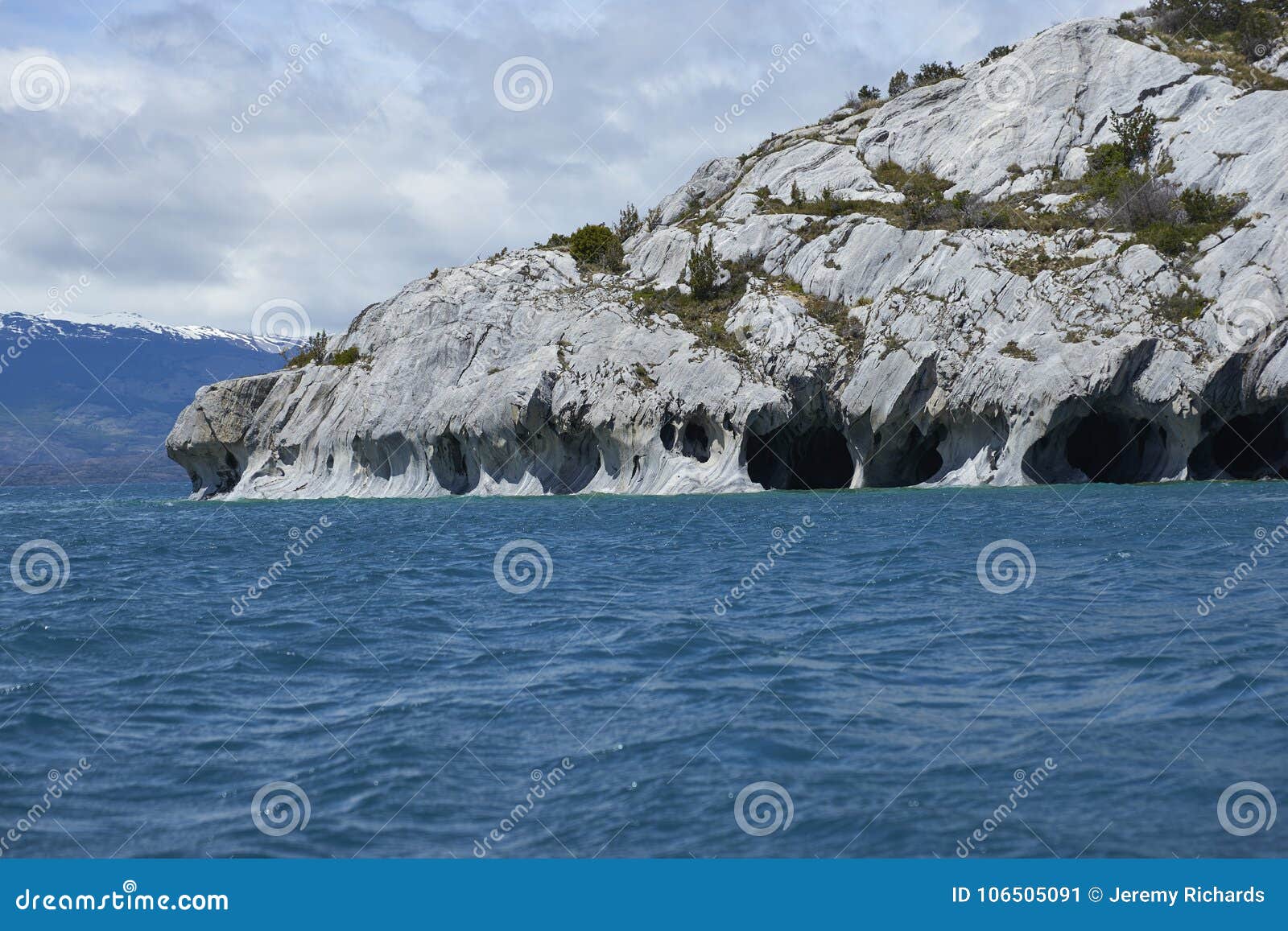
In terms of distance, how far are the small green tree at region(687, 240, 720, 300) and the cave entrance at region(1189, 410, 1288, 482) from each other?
2682 centimetres

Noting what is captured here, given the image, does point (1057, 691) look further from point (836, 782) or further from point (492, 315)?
point (492, 315)

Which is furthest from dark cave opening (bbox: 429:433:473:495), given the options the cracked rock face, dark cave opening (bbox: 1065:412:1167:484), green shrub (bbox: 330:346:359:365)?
dark cave opening (bbox: 1065:412:1167:484)

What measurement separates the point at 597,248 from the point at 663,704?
201 ft

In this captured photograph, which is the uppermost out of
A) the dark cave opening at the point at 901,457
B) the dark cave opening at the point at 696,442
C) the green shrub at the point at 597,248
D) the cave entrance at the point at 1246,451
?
the green shrub at the point at 597,248

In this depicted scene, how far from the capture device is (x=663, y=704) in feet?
41.9

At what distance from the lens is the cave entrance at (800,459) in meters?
56.9

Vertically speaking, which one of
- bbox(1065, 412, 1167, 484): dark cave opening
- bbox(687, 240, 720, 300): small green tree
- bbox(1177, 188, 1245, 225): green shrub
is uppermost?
bbox(687, 240, 720, 300): small green tree

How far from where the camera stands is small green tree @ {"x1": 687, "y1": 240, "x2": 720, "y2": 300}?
2478 inches

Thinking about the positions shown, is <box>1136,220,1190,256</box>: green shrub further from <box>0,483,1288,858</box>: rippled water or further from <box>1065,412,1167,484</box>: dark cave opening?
<box>0,483,1288,858</box>: rippled water

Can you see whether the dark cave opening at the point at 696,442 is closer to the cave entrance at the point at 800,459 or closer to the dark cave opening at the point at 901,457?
the cave entrance at the point at 800,459

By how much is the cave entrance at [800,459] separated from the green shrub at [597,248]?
18.2 m

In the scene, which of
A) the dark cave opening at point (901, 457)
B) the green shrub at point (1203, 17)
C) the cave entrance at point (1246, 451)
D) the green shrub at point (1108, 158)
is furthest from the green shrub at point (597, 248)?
the green shrub at point (1203, 17)

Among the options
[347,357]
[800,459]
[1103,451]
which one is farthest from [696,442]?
[347,357]

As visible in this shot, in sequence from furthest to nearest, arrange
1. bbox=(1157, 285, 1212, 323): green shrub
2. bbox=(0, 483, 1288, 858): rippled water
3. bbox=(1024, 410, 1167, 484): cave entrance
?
bbox=(1024, 410, 1167, 484): cave entrance
bbox=(1157, 285, 1212, 323): green shrub
bbox=(0, 483, 1288, 858): rippled water
